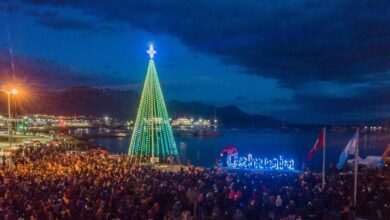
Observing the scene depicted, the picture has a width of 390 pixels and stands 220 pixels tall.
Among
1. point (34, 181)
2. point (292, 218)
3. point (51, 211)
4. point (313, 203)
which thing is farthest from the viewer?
point (34, 181)

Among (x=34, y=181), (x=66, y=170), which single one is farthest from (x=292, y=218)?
(x=66, y=170)

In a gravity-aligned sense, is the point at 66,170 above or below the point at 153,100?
below

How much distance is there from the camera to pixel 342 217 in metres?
13.0

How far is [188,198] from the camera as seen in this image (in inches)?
573

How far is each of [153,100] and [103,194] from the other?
1606 centimetres

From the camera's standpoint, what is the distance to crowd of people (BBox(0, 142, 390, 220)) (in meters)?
13.3

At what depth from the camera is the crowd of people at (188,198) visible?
43.5 feet

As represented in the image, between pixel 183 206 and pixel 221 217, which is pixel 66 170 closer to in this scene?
pixel 183 206

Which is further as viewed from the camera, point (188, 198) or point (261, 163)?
point (261, 163)

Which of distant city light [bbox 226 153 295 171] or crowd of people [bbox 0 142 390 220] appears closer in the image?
crowd of people [bbox 0 142 390 220]

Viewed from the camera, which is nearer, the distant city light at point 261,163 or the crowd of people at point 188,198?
the crowd of people at point 188,198

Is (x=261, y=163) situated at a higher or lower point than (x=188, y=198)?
higher

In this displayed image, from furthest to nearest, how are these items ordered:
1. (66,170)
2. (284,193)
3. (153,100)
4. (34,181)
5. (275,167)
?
(153,100)
(275,167)
(66,170)
(34,181)
(284,193)

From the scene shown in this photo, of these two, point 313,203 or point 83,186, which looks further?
point 83,186
